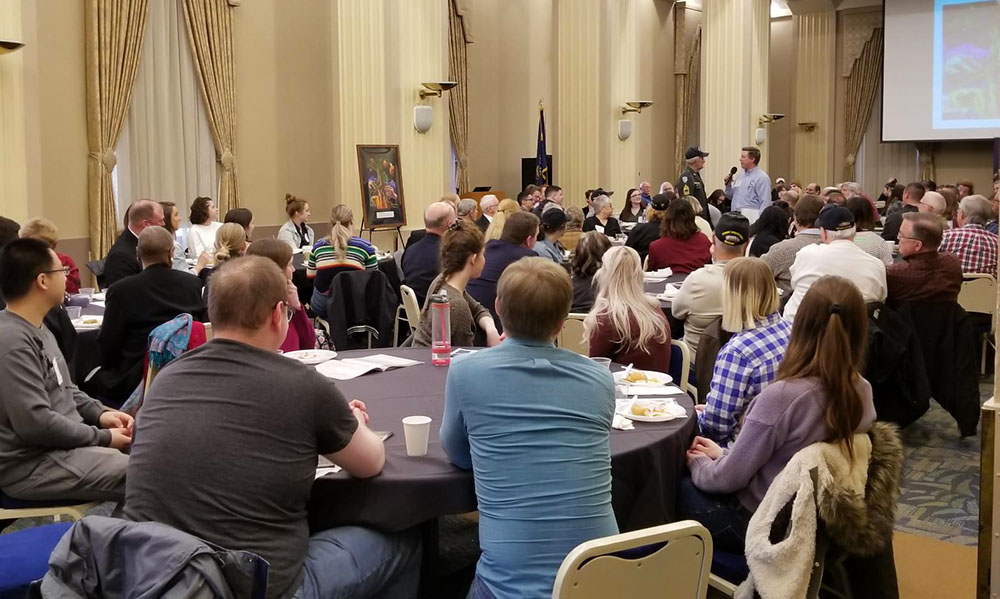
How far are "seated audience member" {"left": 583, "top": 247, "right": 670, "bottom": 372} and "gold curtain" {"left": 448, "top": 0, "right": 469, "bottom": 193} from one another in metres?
9.68

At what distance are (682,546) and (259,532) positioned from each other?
100 centimetres

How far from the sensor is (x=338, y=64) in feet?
32.7

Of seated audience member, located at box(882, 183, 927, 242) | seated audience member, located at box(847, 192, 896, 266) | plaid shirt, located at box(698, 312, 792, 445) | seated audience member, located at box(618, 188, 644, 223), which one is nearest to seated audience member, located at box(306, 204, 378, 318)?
seated audience member, located at box(847, 192, 896, 266)

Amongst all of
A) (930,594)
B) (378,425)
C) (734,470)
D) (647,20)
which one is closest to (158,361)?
(378,425)

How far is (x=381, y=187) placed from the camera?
388 inches

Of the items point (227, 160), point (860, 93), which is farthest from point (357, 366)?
point (860, 93)

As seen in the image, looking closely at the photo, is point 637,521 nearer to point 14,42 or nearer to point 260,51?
point 14,42

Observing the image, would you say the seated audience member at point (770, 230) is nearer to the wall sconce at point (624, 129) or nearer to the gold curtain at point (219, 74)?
the gold curtain at point (219, 74)

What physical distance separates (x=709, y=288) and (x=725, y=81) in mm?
12494

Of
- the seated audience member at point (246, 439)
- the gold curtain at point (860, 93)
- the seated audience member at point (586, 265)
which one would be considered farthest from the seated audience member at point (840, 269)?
the gold curtain at point (860, 93)

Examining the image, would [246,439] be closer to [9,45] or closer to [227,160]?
[9,45]

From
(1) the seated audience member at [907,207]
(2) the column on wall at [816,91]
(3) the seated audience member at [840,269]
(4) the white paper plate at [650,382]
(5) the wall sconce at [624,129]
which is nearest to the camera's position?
(4) the white paper plate at [650,382]

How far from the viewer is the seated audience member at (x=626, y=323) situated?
4062 mm

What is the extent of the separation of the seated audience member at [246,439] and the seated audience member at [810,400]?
1172 millimetres
